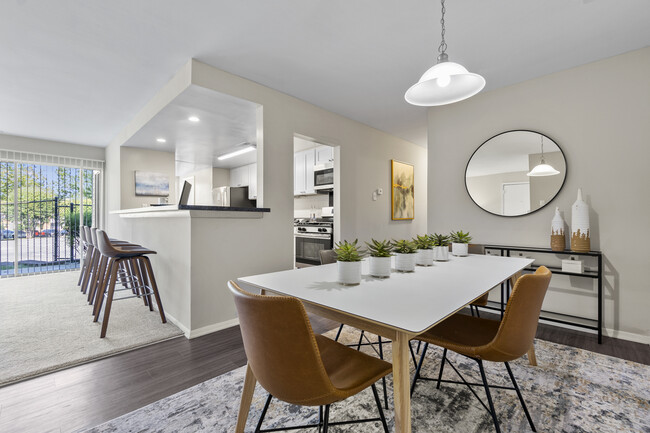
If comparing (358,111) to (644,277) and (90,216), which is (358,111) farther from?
(90,216)

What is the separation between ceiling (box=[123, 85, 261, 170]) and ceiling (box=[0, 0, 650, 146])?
28cm

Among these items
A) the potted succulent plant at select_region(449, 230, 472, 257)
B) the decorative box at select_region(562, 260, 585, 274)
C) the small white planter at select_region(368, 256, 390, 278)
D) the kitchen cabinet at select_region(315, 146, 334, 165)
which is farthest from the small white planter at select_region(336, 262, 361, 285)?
the kitchen cabinet at select_region(315, 146, 334, 165)

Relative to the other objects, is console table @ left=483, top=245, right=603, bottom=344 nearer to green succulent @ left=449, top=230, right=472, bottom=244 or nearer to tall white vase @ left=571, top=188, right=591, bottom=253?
tall white vase @ left=571, top=188, right=591, bottom=253

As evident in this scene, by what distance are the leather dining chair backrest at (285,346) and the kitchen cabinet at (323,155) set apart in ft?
13.7

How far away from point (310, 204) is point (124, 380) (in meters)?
4.45

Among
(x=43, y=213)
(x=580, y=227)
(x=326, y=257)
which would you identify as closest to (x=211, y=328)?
(x=326, y=257)

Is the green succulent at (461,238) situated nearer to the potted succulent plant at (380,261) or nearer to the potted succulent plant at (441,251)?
the potted succulent plant at (441,251)

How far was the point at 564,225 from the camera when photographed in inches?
111

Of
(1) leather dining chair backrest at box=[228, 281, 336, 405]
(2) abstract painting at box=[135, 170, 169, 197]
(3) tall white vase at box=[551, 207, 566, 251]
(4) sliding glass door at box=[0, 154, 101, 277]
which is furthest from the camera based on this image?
(2) abstract painting at box=[135, 170, 169, 197]

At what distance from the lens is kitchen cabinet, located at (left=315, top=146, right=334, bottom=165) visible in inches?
195

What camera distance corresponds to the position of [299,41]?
2391mm

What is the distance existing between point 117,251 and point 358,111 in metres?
3.20

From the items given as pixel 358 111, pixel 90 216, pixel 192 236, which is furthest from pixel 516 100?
pixel 90 216

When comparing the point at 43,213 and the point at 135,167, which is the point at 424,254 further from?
the point at 43,213
